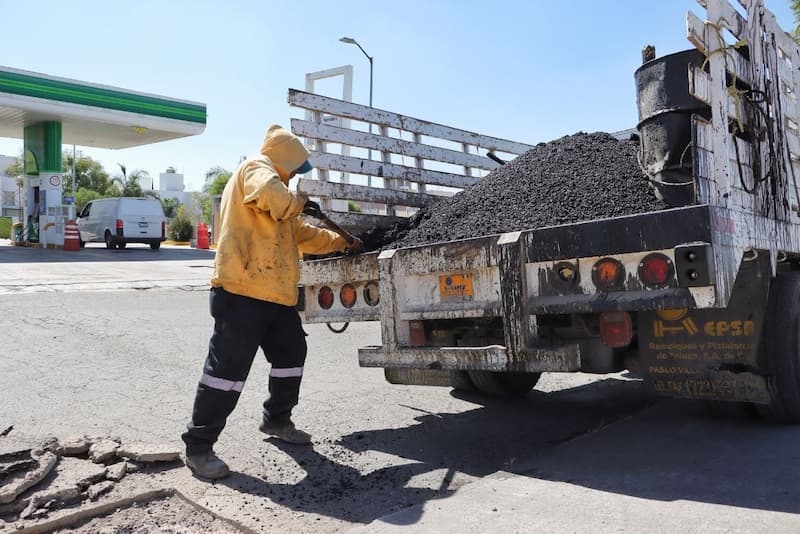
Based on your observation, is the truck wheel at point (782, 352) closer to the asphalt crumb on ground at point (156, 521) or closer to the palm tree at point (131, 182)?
the asphalt crumb on ground at point (156, 521)

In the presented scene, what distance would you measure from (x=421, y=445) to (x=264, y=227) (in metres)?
1.56

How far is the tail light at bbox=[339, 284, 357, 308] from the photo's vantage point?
4.44m

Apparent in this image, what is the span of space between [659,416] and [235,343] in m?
2.82

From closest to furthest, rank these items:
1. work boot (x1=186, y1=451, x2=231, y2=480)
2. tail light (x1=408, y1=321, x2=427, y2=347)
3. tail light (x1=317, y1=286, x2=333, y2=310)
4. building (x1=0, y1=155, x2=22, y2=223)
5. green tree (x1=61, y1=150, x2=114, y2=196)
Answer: work boot (x1=186, y1=451, x2=231, y2=480) → tail light (x1=408, y1=321, x2=427, y2=347) → tail light (x1=317, y1=286, x2=333, y2=310) → green tree (x1=61, y1=150, x2=114, y2=196) → building (x1=0, y1=155, x2=22, y2=223)

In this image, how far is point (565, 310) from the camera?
3424 millimetres

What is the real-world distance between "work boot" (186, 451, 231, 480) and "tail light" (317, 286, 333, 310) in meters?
1.34

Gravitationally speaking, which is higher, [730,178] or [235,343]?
[730,178]

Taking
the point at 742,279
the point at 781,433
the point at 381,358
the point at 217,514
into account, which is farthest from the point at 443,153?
the point at 217,514

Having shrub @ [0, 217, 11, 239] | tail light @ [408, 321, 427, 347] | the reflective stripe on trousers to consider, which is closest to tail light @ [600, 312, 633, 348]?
tail light @ [408, 321, 427, 347]

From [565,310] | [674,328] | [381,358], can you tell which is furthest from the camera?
[381,358]

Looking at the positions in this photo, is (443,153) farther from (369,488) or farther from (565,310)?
(369,488)

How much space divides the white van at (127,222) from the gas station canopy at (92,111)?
2700 mm

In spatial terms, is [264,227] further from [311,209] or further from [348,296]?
[348,296]

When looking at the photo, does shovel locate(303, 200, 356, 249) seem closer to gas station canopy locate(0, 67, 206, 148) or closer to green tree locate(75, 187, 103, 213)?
gas station canopy locate(0, 67, 206, 148)
